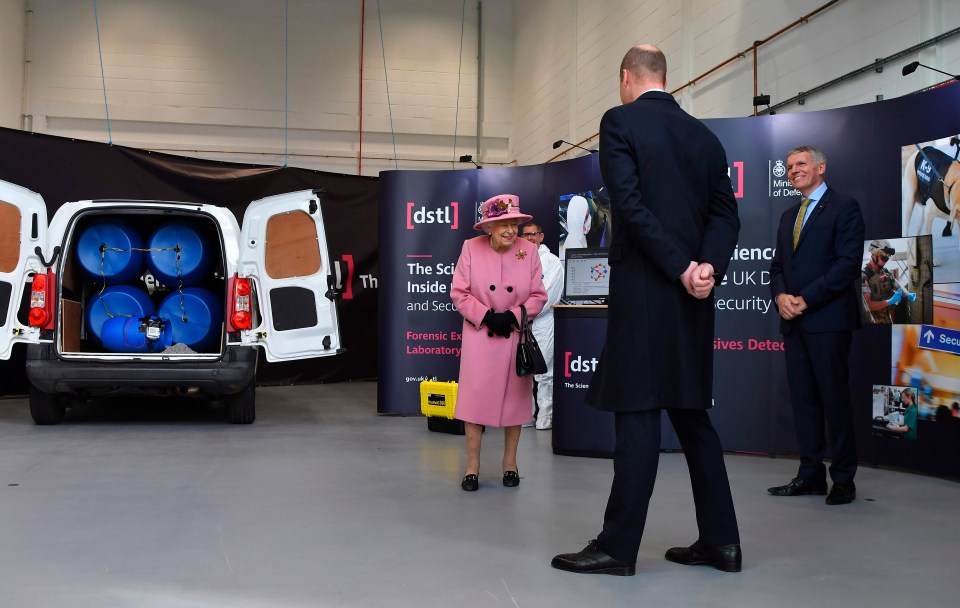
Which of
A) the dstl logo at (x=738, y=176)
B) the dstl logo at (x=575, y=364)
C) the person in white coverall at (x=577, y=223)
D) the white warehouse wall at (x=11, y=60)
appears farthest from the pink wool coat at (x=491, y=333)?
the white warehouse wall at (x=11, y=60)

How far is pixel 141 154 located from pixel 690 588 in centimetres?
813

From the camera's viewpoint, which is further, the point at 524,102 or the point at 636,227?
the point at 524,102

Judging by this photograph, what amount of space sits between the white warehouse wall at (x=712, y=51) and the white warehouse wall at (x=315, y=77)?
0.19 ft

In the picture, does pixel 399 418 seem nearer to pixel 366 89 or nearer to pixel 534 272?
pixel 534 272

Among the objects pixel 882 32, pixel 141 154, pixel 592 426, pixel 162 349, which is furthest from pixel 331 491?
pixel 141 154

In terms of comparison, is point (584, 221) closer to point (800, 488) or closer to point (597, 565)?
point (800, 488)

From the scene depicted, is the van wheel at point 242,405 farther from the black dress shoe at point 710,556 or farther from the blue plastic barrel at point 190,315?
the black dress shoe at point 710,556

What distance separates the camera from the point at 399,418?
7590mm

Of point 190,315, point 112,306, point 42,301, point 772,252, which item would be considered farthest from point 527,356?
point 112,306

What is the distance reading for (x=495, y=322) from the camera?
4379 millimetres

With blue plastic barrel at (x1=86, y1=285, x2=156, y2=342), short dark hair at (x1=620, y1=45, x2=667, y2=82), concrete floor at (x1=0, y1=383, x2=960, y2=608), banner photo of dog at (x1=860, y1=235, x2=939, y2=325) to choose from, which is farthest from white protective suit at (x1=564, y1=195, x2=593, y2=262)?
short dark hair at (x1=620, y1=45, x2=667, y2=82)

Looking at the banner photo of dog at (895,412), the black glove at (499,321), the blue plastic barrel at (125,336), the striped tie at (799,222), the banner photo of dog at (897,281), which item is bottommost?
the banner photo of dog at (895,412)

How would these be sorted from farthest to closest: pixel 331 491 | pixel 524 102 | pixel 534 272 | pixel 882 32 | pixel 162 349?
pixel 524 102 < pixel 162 349 < pixel 882 32 < pixel 534 272 < pixel 331 491

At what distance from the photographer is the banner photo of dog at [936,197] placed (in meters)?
4.82
